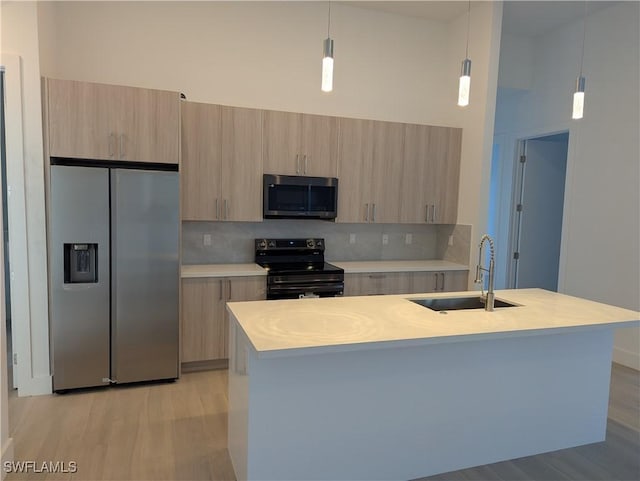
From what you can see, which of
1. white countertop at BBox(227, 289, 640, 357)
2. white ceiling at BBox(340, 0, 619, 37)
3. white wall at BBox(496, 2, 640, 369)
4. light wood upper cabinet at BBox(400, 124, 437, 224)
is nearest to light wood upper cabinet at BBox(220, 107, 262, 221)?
light wood upper cabinet at BBox(400, 124, 437, 224)

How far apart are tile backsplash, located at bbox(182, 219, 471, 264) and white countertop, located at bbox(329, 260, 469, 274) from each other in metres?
0.13

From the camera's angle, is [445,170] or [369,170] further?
[445,170]

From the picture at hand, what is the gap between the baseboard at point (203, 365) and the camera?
3678 mm

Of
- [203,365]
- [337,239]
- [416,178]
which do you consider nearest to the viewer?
[203,365]

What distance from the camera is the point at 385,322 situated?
215 centimetres

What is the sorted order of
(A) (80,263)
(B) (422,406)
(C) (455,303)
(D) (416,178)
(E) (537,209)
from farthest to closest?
1. (E) (537,209)
2. (D) (416,178)
3. (A) (80,263)
4. (C) (455,303)
5. (B) (422,406)

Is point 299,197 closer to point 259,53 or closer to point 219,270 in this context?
point 219,270

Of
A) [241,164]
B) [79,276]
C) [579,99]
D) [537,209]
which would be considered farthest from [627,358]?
[79,276]

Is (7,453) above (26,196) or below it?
below

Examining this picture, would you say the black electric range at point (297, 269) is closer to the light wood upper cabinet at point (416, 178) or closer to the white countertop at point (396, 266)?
the white countertop at point (396, 266)

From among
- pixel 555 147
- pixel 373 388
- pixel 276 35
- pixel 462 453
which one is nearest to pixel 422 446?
pixel 462 453

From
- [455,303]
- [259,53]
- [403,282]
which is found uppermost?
[259,53]
